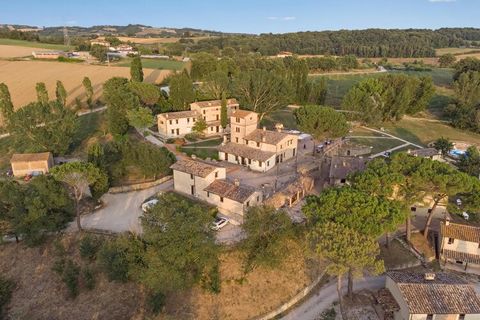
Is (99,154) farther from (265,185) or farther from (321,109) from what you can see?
(321,109)

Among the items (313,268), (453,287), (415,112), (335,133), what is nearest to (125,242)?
(313,268)

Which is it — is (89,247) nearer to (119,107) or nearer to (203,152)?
(203,152)

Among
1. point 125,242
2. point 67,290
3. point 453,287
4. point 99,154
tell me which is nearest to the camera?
point 453,287

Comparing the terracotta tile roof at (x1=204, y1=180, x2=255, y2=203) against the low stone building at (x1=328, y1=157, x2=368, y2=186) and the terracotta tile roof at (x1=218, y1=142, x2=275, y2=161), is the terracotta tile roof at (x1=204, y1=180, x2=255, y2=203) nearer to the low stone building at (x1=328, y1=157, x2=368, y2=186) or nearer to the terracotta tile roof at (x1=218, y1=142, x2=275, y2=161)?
the terracotta tile roof at (x1=218, y1=142, x2=275, y2=161)

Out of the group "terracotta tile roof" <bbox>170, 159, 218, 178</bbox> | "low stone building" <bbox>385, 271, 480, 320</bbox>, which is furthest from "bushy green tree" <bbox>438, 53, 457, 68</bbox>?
"low stone building" <bbox>385, 271, 480, 320</bbox>

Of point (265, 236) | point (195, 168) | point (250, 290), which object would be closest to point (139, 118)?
point (195, 168)

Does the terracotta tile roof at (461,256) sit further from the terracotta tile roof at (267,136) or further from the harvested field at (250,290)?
the terracotta tile roof at (267,136)

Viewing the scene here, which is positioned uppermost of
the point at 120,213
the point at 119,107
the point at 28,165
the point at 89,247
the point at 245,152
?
the point at 119,107
